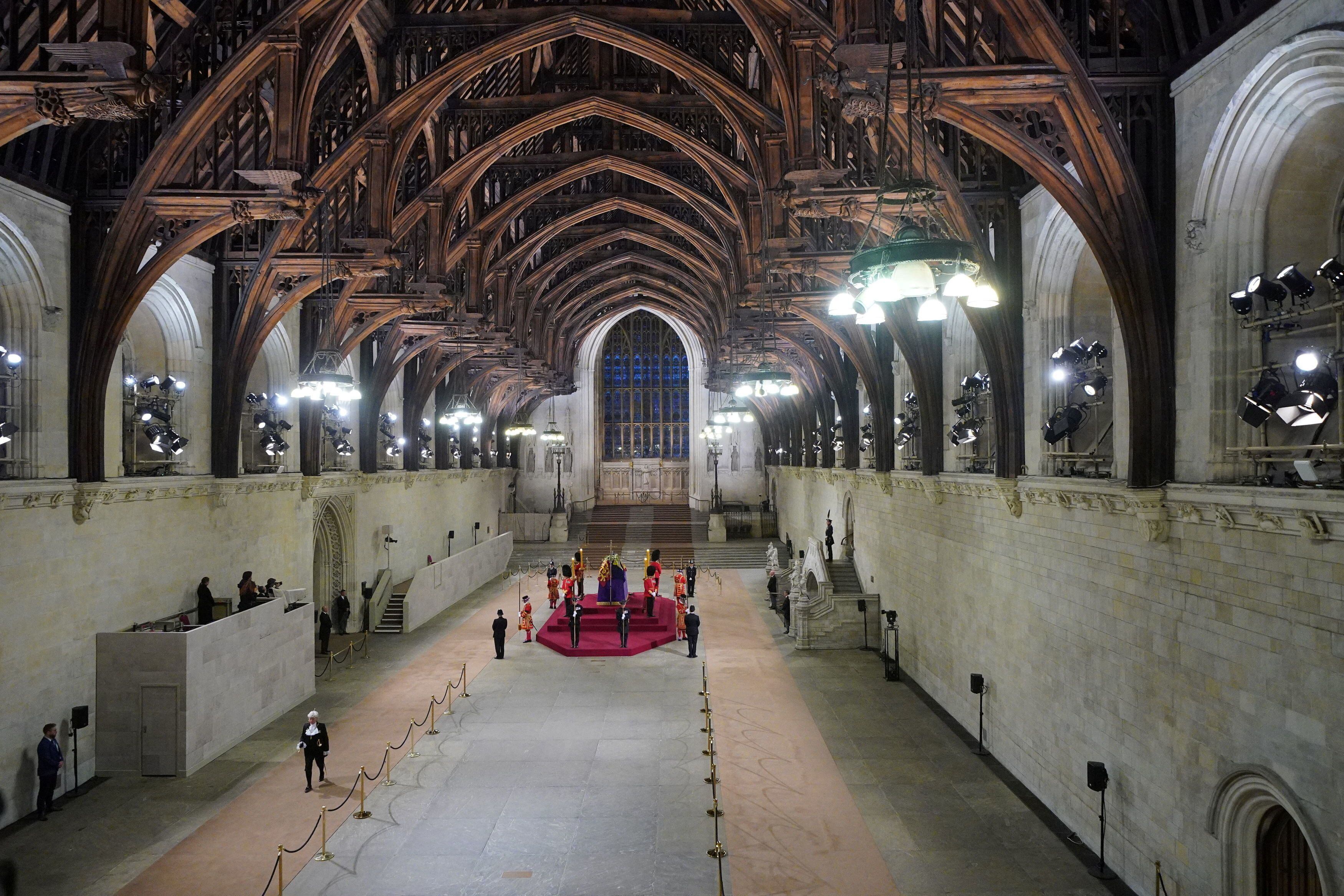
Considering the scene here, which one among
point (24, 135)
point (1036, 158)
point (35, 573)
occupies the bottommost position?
point (35, 573)

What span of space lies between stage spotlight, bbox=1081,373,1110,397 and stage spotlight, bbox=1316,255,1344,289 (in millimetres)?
3777

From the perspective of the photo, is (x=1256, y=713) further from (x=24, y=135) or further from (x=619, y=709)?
(x=24, y=135)

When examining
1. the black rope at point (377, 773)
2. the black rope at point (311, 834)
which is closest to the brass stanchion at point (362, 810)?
the black rope at point (311, 834)

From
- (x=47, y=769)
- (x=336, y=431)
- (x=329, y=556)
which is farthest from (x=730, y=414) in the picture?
(x=47, y=769)

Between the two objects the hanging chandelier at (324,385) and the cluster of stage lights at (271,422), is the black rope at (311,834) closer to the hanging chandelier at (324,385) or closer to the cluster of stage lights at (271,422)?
the hanging chandelier at (324,385)

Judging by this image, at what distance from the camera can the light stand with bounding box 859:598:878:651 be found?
22.1 m

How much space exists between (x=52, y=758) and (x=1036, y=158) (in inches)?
543

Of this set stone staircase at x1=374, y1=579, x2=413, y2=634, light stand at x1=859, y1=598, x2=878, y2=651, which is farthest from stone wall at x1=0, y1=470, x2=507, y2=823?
light stand at x1=859, y1=598, x2=878, y2=651

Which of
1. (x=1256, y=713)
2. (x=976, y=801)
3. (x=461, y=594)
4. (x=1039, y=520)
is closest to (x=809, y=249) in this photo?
(x=1039, y=520)

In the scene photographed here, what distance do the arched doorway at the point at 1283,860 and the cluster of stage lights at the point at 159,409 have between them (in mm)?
15056

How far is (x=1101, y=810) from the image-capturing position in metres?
9.86

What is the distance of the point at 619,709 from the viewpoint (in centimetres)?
1659

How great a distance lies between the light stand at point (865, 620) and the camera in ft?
72.4

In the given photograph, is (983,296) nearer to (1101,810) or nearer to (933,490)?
(1101,810)
